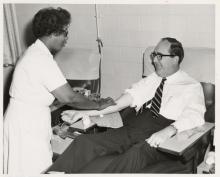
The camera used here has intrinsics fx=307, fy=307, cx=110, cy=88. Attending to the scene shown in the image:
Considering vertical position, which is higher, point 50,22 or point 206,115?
point 50,22

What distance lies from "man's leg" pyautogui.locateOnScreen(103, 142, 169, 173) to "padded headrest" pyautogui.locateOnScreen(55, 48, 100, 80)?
3.77ft

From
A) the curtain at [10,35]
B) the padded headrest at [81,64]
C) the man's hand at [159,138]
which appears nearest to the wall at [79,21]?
the curtain at [10,35]

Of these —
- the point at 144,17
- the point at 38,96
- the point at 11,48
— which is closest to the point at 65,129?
the point at 38,96

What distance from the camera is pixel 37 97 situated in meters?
2.13

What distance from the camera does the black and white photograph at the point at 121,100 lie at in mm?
1970

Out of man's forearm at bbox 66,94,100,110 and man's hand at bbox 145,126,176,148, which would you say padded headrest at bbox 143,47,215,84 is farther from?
man's forearm at bbox 66,94,100,110

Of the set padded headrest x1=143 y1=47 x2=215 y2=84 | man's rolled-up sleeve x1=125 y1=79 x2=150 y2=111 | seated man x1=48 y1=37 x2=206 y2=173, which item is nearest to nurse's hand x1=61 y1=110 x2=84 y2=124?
seated man x1=48 y1=37 x2=206 y2=173

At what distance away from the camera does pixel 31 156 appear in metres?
2.23

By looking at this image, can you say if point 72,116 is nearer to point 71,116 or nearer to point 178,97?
point 71,116

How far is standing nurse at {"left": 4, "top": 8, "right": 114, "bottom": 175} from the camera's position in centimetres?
205

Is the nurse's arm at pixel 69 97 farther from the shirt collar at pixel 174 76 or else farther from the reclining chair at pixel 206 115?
the shirt collar at pixel 174 76

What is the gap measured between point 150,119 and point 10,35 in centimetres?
213

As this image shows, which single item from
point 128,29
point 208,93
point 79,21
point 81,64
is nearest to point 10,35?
point 79,21
